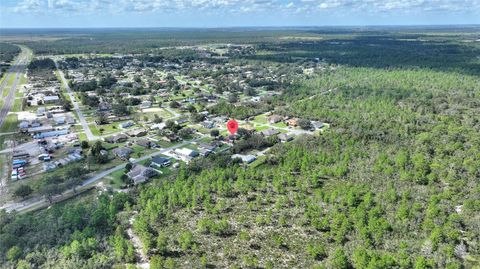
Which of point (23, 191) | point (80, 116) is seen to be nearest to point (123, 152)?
point (23, 191)

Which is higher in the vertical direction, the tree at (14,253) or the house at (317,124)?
the house at (317,124)

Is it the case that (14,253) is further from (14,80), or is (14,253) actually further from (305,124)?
(14,80)

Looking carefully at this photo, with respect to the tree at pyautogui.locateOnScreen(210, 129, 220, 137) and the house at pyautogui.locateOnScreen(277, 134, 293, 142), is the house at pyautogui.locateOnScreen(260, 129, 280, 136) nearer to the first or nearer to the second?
the house at pyautogui.locateOnScreen(277, 134, 293, 142)

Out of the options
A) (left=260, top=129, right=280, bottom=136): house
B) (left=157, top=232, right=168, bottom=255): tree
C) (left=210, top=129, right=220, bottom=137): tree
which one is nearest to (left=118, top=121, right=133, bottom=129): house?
(left=210, top=129, right=220, bottom=137): tree

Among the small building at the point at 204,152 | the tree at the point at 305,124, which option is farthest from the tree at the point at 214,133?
the tree at the point at 305,124

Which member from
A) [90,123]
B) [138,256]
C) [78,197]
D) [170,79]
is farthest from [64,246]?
[170,79]

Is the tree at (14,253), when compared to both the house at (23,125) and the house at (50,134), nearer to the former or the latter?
the house at (50,134)

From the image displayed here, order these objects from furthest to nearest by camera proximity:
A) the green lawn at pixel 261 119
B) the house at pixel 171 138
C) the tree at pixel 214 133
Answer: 1. the green lawn at pixel 261 119
2. the tree at pixel 214 133
3. the house at pixel 171 138
